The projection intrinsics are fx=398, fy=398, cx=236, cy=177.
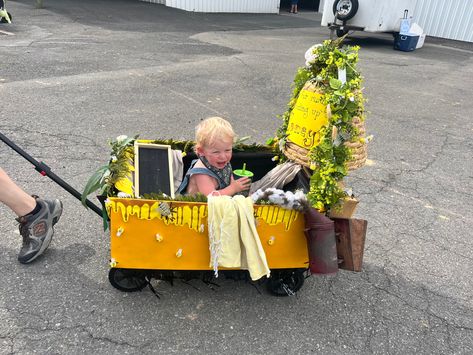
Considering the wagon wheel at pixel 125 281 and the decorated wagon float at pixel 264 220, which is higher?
the decorated wagon float at pixel 264 220

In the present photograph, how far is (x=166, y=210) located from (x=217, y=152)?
51 cm

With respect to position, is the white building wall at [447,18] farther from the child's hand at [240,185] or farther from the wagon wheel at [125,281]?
the wagon wheel at [125,281]

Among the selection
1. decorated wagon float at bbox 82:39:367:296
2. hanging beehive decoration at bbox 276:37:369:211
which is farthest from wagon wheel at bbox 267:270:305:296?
hanging beehive decoration at bbox 276:37:369:211

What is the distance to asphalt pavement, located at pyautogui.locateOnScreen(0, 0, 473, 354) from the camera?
2.14m

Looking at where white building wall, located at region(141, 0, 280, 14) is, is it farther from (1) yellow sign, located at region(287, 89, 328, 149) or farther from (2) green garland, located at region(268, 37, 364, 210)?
(2) green garland, located at region(268, 37, 364, 210)

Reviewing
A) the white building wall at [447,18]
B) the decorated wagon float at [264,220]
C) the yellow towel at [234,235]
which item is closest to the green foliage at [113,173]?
the decorated wagon float at [264,220]

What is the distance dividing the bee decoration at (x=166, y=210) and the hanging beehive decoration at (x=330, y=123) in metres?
0.72

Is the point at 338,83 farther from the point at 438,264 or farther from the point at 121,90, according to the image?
the point at 121,90

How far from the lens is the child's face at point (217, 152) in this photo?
2271mm

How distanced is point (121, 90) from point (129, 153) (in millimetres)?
3774

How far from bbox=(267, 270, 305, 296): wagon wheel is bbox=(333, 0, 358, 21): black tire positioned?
10.6 m

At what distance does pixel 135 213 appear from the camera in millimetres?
1989

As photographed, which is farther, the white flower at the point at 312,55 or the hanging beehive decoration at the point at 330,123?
the white flower at the point at 312,55

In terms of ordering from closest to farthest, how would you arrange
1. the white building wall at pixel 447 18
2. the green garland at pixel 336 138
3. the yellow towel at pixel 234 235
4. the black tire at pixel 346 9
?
the yellow towel at pixel 234 235, the green garland at pixel 336 138, the black tire at pixel 346 9, the white building wall at pixel 447 18
